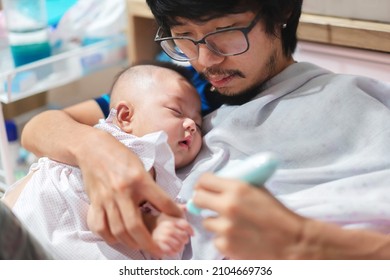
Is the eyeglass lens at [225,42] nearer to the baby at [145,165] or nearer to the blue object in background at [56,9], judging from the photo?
the baby at [145,165]

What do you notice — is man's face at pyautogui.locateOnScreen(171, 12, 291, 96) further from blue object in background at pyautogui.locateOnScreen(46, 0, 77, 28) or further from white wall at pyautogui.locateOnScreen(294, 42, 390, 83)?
blue object in background at pyautogui.locateOnScreen(46, 0, 77, 28)

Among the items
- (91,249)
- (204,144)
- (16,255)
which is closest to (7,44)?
(204,144)

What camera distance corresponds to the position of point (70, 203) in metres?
0.98

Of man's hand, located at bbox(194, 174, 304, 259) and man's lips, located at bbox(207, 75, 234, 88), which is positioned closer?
man's hand, located at bbox(194, 174, 304, 259)

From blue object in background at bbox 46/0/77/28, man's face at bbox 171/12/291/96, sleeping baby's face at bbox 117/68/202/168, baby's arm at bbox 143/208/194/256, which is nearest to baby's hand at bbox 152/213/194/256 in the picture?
baby's arm at bbox 143/208/194/256

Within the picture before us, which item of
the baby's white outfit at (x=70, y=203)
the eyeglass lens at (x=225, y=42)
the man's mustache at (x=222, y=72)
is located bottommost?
the baby's white outfit at (x=70, y=203)

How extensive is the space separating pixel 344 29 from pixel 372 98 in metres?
0.44

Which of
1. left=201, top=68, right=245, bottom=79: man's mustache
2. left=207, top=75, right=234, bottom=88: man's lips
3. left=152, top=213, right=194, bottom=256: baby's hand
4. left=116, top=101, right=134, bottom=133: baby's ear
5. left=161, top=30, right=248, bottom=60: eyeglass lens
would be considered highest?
left=161, top=30, right=248, bottom=60: eyeglass lens

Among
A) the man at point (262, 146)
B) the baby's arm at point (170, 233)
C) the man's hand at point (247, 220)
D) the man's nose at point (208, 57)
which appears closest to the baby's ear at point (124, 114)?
the man at point (262, 146)

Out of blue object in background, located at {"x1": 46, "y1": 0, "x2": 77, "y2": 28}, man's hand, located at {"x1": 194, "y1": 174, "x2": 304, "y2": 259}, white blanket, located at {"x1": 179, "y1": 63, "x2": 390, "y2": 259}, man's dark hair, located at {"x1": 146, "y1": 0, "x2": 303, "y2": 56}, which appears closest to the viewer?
man's hand, located at {"x1": 194, "y1": 174, "x2": 304, "y2": 259}

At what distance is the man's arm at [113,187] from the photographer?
791 millimetres

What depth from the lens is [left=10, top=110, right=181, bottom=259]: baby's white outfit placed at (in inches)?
36.6

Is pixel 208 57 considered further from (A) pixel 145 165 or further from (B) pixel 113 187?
(B) pixel 113 187

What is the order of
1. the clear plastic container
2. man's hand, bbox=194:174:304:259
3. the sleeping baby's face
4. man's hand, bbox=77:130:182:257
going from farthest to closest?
the clear plastic container
the sleeping baby's face
man's hand, bbox=77:130:182:257
man's hand, bbox=194:174:304:259
